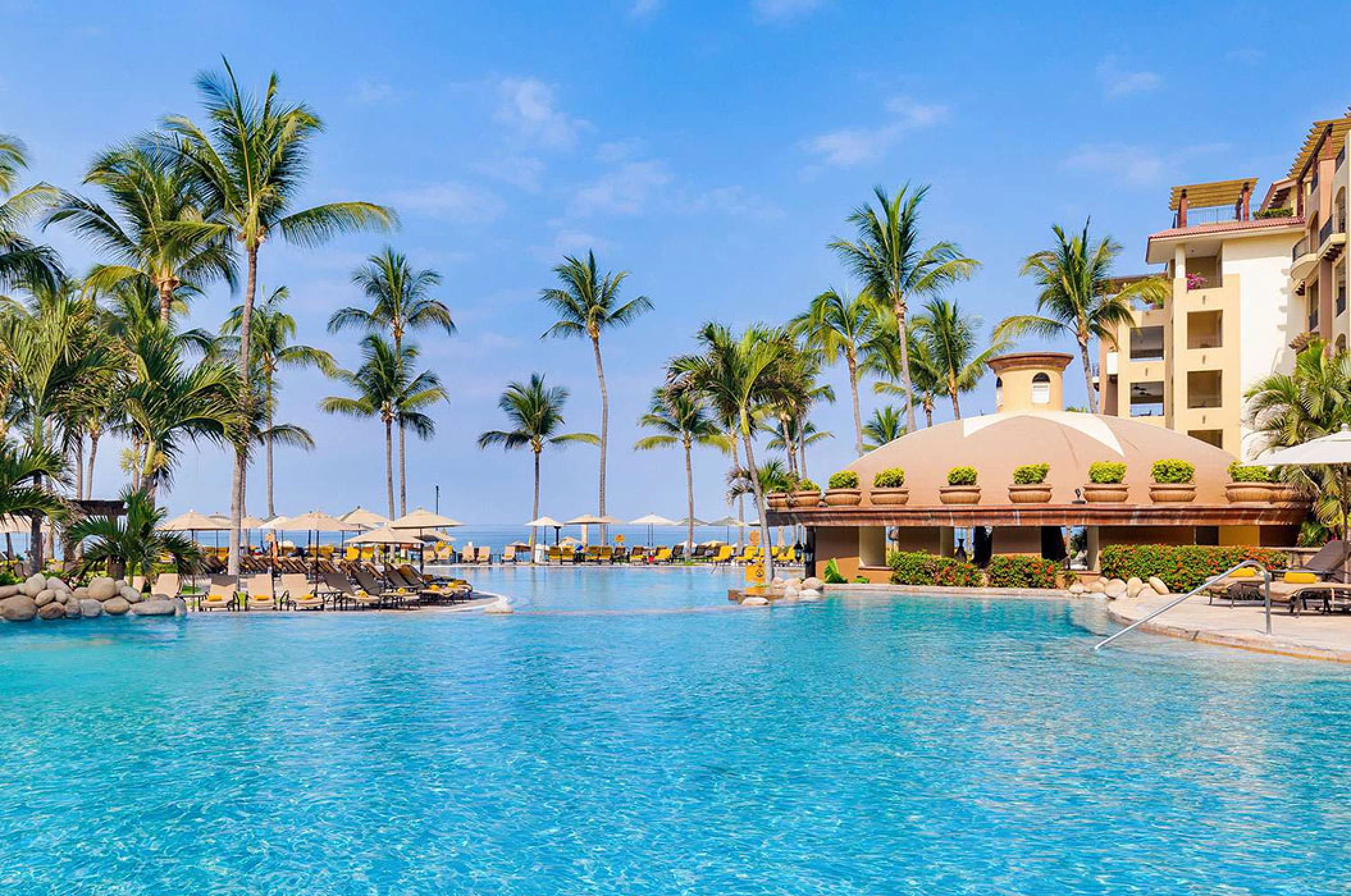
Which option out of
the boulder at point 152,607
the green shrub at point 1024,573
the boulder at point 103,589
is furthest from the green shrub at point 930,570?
the boulder at point 103,589

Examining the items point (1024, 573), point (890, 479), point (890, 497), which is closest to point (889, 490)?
point (890, 497)

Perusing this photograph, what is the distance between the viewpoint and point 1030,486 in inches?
1072

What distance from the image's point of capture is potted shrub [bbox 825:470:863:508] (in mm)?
29359

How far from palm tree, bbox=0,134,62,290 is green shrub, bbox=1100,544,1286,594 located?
29058 mm

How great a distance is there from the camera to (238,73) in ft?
82.1

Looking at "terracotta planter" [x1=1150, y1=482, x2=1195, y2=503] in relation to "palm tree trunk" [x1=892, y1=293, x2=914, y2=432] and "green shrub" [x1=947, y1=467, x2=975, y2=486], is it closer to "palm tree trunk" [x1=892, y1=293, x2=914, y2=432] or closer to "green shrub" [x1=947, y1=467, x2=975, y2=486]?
"green shrub" [x1=947, y1=467, x2=975, y2=486]

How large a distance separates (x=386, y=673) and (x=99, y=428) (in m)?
27.7

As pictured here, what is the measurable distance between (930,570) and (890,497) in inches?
95.6

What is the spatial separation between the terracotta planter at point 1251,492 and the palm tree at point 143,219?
28.7 meters

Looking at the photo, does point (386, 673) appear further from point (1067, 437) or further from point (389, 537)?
point (1067, 437)

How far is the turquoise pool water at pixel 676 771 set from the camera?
20.8ft

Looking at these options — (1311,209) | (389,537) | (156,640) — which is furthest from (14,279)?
(1311,209)

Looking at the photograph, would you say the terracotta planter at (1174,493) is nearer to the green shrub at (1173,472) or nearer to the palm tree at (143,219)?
the green shrub at (1173,472)

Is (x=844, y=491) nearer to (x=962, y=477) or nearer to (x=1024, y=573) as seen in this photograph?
(x=962, y=477)
